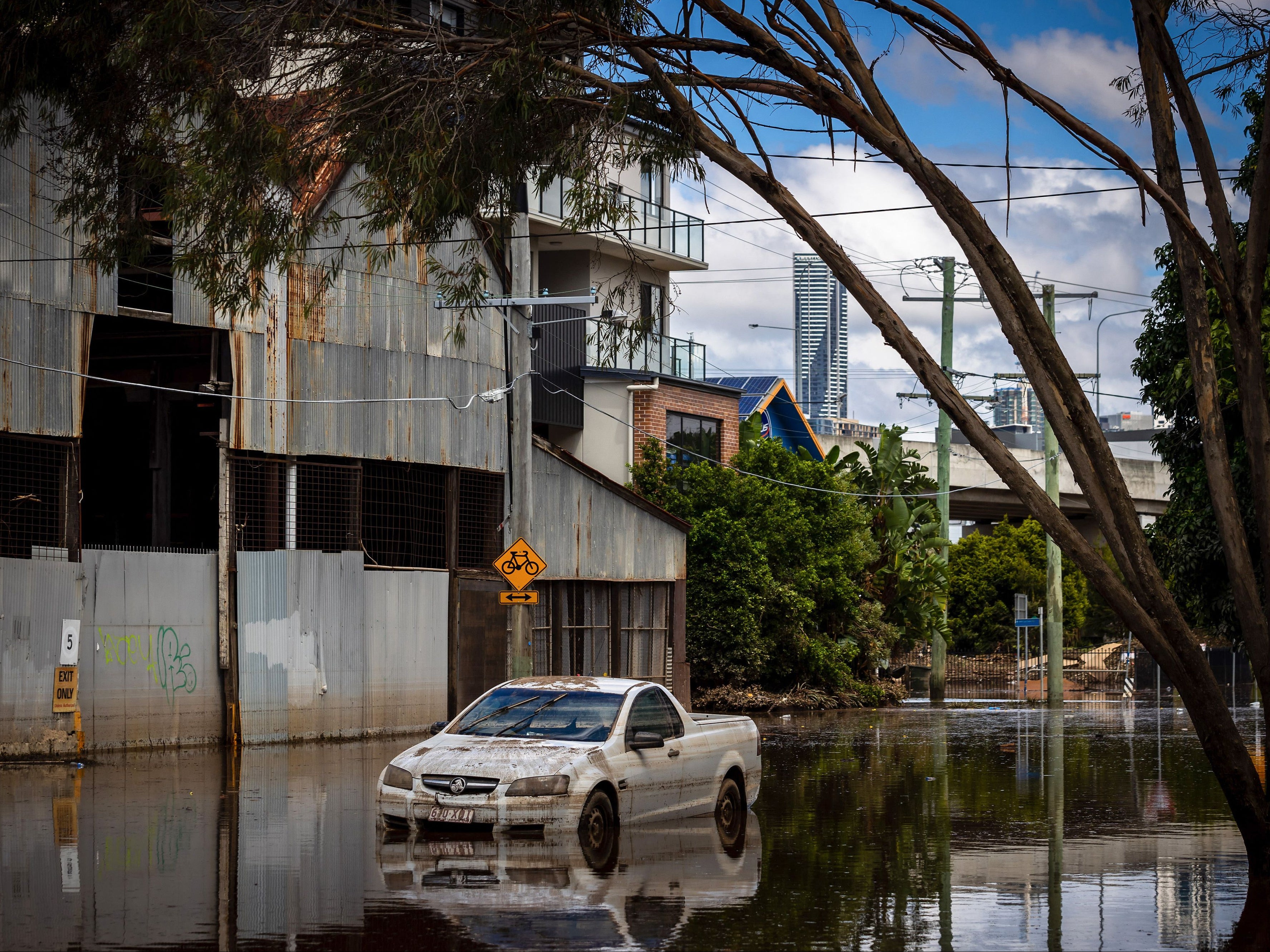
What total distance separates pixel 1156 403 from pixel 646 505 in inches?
474

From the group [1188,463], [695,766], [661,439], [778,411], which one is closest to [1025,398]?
[778,411]

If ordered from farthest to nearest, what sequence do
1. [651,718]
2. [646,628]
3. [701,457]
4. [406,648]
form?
[701,457] → [646,628] → [406,648] → [651,718]

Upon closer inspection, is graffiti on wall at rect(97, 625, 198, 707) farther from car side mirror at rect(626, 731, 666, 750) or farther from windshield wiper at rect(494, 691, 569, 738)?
car side mirror at rect(626, 731, 666, 750)

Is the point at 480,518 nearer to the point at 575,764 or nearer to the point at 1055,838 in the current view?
the point at 1055,838

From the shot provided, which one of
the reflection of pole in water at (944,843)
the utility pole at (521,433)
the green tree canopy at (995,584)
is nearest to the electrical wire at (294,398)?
the utility pole at (521,433)

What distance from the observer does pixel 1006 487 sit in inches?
2504

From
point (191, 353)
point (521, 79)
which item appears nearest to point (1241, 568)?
point (521, 79)

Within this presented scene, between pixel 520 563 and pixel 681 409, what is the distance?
19.8 metres

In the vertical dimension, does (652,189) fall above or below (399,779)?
above

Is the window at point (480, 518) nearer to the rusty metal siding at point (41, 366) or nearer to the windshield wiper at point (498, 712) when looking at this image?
the rusty metal siding at point (41, 366)

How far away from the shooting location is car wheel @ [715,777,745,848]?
14680 millimetres

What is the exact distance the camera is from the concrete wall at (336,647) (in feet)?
82.7

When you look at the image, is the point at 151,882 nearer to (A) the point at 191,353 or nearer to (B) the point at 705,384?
(A) the point at 191,353

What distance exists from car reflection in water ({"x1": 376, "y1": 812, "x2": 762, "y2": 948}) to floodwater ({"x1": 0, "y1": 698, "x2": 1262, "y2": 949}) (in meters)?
0.03
